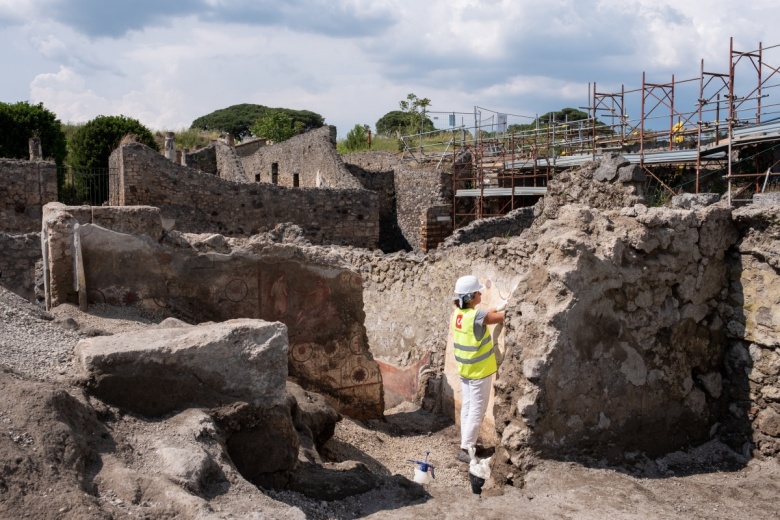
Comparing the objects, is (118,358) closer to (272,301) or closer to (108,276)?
(108,276)

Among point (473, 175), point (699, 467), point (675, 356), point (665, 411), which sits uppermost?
point (473, 175)

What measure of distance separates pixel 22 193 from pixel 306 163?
11.3 meters

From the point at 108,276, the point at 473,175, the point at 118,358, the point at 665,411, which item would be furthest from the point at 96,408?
the point at 473,175

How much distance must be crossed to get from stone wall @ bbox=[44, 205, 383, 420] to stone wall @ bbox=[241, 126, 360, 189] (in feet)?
44.1

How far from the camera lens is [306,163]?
2467cm

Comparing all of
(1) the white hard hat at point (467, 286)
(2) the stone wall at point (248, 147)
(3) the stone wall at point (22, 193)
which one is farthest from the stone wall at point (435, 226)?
(2) the stone wall at point (248, 147)

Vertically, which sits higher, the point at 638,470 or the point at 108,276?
the point at 108,276

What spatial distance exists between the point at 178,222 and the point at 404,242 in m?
8.64

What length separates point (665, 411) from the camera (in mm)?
5336

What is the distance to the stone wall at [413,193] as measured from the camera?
21.5 m

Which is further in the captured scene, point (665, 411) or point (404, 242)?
point (404, 242)

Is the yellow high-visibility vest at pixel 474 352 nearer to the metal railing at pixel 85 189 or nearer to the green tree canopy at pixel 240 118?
the metal railing at pixel 85 189

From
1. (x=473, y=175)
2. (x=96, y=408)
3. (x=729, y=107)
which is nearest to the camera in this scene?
(x=96, y=408)

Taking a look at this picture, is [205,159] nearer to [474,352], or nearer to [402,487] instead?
[474,352]
